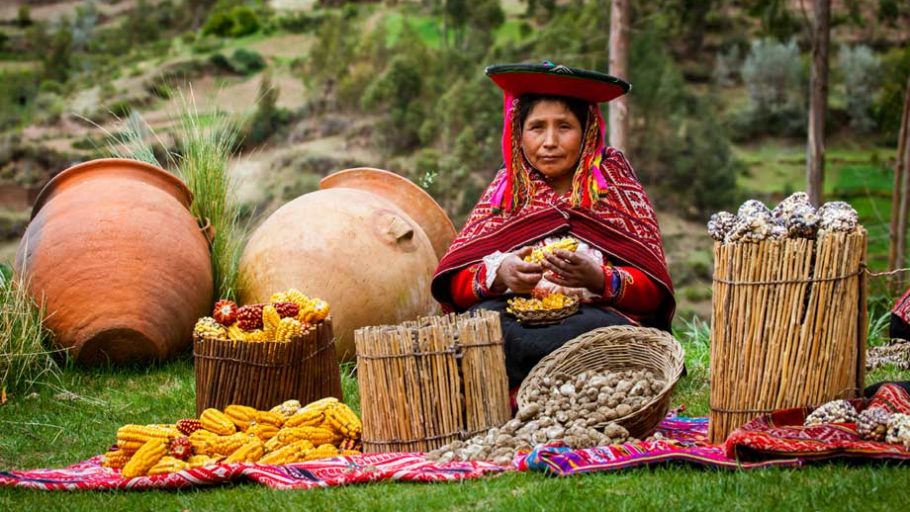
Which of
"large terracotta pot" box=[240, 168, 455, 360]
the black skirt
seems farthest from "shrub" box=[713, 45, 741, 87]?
the black skirt

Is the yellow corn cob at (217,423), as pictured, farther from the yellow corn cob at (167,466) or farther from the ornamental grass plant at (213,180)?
the ornamental grass plant at (213,180)

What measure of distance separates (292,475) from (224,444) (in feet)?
1.66

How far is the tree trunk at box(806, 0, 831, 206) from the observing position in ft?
33.7

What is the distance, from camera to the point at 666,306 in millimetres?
5570

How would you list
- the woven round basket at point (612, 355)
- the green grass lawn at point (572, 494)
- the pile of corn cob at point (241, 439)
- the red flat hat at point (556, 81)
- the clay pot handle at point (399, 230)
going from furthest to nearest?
the clay pot handle at point (399, 230) < the red flat hat at point (556, 81) < the woven round basket at point (612, 355) < the pile of corn cob at point (241, 439) < the green grass lawn at point (572, 494)

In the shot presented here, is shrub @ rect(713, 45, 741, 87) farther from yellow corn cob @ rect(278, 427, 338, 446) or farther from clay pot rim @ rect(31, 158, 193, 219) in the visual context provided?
yellow corn cob @ rect(278, 427, 338, 446)

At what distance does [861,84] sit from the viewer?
25281mm

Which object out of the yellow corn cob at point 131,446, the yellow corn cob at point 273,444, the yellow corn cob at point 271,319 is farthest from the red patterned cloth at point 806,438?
the yellow corn cob at point 131,446

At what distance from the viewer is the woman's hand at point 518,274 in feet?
17.0

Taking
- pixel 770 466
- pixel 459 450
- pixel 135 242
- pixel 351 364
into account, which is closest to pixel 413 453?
pixel 459 450

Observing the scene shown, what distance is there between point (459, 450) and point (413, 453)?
20cm

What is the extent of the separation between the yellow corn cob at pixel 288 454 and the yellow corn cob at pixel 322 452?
0.06 ft

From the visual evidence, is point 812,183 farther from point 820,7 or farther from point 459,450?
point 459,450

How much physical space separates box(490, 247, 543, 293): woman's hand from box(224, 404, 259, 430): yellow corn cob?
4.10 ft
